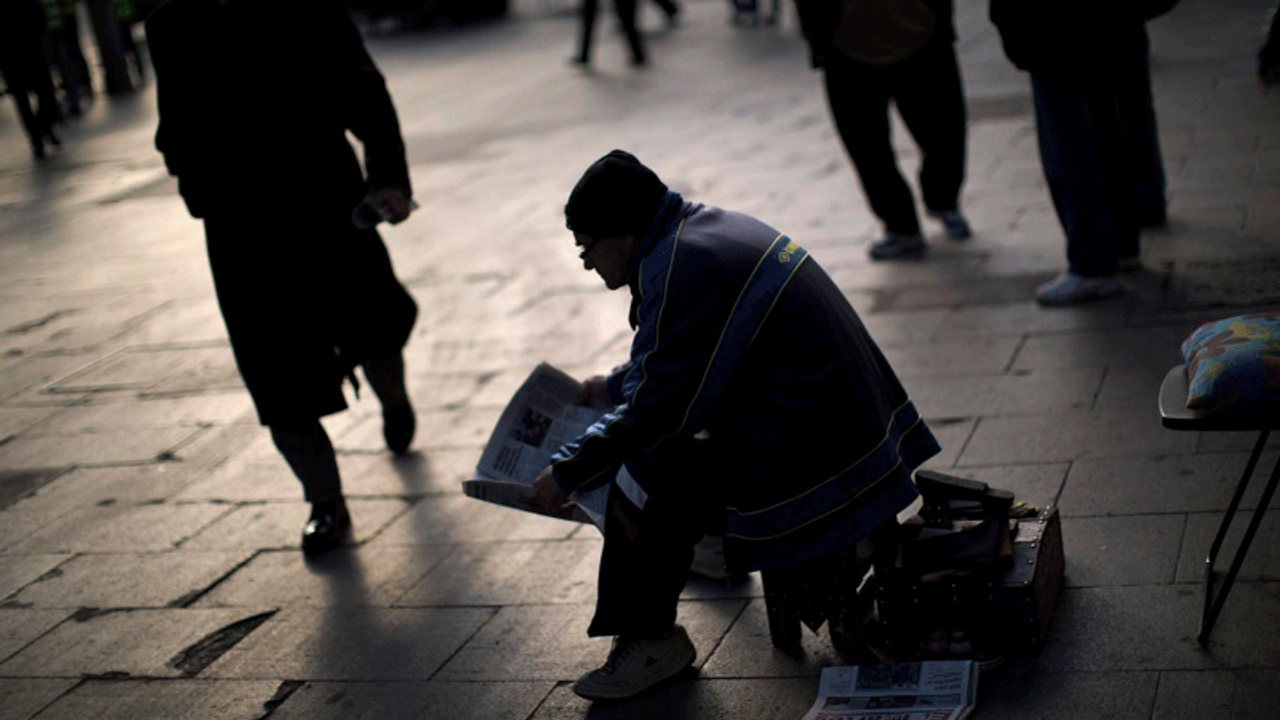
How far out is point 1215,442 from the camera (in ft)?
15.3

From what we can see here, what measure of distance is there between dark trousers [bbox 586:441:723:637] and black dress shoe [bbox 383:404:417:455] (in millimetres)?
2161

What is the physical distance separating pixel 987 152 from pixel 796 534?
19.5 feet

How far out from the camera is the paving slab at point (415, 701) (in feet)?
12.8

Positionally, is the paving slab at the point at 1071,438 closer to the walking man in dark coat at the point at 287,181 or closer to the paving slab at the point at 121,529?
the walking man in dark coat at the point at 287,181

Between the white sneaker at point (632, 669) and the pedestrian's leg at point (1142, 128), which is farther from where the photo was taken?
the pedestrian's leg at point (1142, 128)

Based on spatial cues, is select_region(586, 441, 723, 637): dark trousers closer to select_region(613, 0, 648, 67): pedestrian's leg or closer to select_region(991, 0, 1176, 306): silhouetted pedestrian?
select_region(991, 0, 1176, 306): silhouetted pedestrian

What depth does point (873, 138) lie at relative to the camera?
7.32 meters

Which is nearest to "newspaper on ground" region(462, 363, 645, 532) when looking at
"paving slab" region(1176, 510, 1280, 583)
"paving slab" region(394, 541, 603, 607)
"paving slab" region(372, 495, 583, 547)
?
"paving slab" region(394, 541, 603, 607)

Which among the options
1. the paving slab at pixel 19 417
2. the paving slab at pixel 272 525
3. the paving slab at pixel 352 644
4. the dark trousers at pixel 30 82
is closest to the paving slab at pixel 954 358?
the paving slab at pixel 272 525

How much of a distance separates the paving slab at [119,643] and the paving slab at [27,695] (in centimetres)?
4

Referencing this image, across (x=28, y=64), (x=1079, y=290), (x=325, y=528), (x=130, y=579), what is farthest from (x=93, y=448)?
(x=28, y=64)

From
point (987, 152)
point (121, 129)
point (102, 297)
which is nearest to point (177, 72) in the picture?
point (102, 297)

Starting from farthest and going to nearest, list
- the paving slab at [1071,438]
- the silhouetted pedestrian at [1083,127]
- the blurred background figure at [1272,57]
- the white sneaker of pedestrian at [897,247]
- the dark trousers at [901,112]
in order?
1. the white sneaker of pedestrian at [897,247]
2. the dark trousers at [901,112]
3. the silhouetted pedestrian at [1083,127]
4. the blurred background figure at [1272,57]
5. the paving slab at [1071,438]

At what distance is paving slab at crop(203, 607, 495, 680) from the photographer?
4.21 metres
